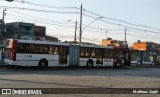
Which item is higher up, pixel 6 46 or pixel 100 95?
pixel 6 46

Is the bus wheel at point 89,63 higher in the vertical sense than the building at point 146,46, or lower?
lower

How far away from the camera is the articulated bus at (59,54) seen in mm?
28188

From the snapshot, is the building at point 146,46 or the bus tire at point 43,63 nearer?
the bus tire at point 43,63

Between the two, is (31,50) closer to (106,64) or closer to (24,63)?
(24,63)

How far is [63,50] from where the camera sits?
32219 mm

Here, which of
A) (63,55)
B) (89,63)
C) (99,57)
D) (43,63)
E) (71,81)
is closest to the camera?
(71,81)

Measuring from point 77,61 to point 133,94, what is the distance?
66.0 feet

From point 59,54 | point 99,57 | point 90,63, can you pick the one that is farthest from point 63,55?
point 99,57

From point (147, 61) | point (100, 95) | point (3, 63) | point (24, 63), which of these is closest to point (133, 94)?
point (100, 95)

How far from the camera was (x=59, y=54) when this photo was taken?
104ft

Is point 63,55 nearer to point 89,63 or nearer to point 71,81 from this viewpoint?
point 89,63

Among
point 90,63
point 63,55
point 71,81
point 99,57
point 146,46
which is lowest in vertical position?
point 71,81

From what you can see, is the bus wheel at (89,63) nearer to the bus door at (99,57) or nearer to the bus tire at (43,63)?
the bus door at (99,57)

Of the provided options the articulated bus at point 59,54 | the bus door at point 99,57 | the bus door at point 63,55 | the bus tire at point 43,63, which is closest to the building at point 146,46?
the articulated bus at point 59,54
